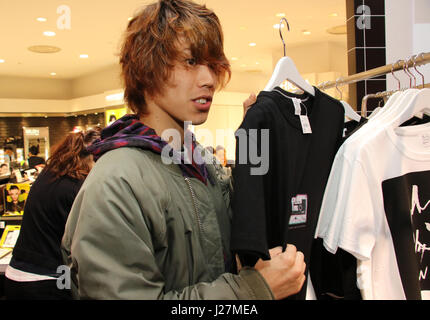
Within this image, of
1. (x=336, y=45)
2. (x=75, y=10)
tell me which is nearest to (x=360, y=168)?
(x=75, y=10)

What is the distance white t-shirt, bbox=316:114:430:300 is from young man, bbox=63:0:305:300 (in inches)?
10.2

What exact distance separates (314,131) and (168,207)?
1.81 ft

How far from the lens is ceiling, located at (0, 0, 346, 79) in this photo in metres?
5.04

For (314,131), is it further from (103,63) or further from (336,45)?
(103,63)

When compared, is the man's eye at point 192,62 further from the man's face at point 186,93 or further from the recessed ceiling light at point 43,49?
the recessed ceiling light at point 43,49

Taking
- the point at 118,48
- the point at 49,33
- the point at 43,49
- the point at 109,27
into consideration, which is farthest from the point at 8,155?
the point at 118,48

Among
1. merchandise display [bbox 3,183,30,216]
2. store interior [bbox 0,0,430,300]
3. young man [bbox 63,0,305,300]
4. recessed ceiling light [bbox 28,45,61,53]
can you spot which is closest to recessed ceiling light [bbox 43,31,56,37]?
store interior [bbox 0,0,430,300]

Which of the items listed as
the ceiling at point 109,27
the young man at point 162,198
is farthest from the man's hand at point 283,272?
the ceiling at point 109,27

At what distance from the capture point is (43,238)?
6.39 feet

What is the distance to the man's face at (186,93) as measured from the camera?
848 millimetres

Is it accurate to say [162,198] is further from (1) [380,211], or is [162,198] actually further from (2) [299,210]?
(1) [380,211]

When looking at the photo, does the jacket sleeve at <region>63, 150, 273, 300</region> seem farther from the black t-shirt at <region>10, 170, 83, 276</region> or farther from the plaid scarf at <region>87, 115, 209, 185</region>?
the black t-shirt at <region>10, 170, 83, 276</region>
